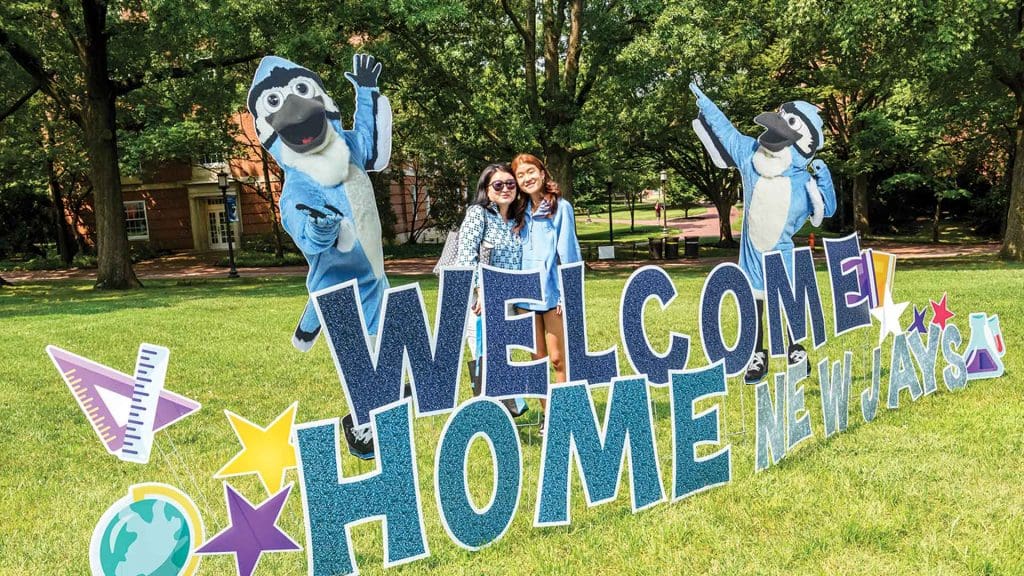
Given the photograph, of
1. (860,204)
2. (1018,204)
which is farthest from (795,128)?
(860,204)

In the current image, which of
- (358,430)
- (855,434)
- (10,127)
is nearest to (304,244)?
(358,430)

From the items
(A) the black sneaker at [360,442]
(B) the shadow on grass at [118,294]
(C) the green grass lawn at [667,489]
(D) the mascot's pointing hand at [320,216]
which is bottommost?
(C) the green grass lawn at [667,489]

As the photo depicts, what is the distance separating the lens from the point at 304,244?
178 inches

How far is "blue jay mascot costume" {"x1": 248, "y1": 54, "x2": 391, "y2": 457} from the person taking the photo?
4.54 metres

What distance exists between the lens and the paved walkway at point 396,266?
71.6 feet

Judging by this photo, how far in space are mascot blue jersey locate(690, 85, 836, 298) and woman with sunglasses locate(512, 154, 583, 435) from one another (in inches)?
88.5

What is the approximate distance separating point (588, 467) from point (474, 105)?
14213 millimetres

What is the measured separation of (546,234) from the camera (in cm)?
511

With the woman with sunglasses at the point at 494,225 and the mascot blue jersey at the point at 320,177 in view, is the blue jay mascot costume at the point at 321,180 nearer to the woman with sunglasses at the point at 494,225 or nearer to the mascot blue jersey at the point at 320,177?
the mascot blue jersey at the point at 320,177

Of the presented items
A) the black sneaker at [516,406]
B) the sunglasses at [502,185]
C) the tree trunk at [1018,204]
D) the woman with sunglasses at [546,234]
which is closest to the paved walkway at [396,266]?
the tree trunk at [1018,204]

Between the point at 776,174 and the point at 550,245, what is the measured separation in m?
2.70

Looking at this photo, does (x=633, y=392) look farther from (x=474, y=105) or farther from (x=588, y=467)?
(x=474, y=105)

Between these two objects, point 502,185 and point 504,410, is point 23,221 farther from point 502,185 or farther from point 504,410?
point 504,410

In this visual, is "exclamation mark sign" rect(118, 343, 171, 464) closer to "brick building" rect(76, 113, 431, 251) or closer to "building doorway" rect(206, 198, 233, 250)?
"brick building" rect(76, 113, 431, 251)
